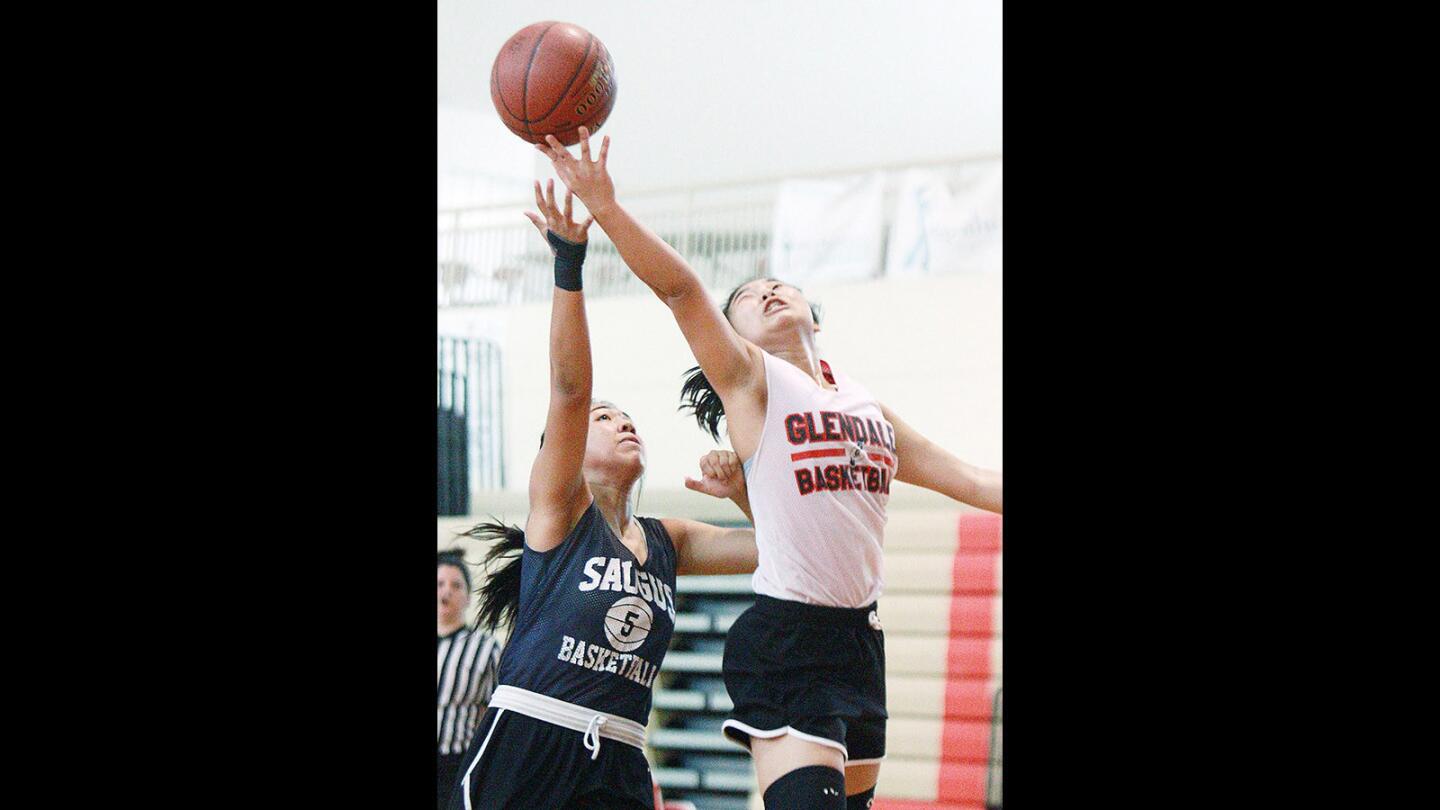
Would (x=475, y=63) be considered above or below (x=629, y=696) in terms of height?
above

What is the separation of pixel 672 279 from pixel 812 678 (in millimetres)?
892

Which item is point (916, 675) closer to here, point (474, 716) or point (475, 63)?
point (474, 716)

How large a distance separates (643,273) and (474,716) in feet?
4.50

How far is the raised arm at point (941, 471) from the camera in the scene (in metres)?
3.23

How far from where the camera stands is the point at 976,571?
3371 millimetres


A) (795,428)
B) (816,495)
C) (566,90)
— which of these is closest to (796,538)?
(816,495)

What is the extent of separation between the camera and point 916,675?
10.7 ft

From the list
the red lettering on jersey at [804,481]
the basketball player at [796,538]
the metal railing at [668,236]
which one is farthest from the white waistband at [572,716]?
the metal railing at [668,236]

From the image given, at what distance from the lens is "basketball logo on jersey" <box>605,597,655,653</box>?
320 centimetres

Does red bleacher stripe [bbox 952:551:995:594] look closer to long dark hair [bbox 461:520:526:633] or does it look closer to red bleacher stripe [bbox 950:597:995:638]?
red bleacher stripe [bbox 950:597:995:638]

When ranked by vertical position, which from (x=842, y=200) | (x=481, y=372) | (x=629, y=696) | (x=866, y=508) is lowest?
(x=629, y=696)

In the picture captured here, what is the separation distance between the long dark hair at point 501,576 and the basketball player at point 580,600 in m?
0.09

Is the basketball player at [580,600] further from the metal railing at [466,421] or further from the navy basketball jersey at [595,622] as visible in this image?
the metal railing at [466,421]
